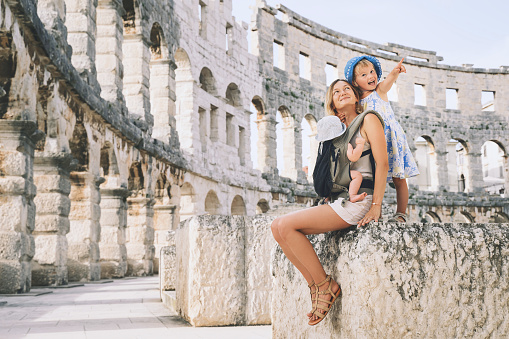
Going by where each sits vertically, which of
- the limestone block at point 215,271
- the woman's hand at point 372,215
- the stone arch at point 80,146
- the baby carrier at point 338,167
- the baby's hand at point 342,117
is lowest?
the limestone block at point 215,271

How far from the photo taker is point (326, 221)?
8.93 feet

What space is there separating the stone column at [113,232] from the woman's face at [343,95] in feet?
32.7

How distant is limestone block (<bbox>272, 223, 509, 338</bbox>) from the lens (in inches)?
98.0

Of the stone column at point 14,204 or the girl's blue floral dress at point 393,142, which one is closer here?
the girl's blue floral dress at point 393,142

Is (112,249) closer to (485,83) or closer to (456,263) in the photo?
(456,263)

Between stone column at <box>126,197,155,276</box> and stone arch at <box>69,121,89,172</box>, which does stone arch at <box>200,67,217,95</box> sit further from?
stone arch at <box>69,121,89,172</box>

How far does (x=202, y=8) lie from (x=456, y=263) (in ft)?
59.5

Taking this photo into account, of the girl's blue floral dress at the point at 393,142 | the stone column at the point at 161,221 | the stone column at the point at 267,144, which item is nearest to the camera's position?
the girl's blue floral dress at the point at 393,142

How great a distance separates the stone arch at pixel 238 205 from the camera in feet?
67.6

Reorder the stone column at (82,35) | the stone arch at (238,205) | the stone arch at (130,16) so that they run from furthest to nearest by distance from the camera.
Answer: the stone arch at (238,205) < the stone arch at (130,16) < the stone column at (82,35)

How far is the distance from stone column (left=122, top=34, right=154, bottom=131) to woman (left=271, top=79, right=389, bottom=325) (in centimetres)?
1182

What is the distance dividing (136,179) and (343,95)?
1167 cm

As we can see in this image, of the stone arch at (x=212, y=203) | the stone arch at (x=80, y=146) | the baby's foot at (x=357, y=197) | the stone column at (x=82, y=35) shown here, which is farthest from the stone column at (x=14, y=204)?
the stone arch at (x=212, y=203)

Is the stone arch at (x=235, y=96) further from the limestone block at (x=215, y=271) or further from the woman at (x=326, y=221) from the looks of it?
the woman at (x=326, y=221)
